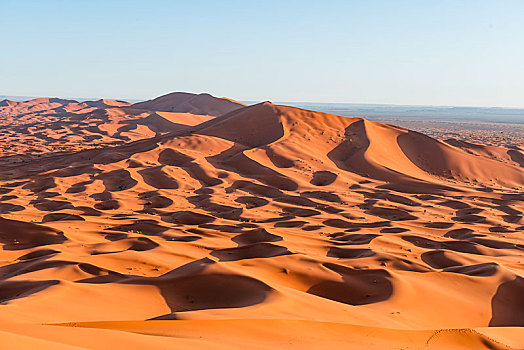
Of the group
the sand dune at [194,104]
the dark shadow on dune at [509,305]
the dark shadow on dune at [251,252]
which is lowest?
the dark shadow on dune at [509,305]

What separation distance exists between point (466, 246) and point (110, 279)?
8390mm

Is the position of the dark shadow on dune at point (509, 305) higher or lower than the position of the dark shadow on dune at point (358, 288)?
lower

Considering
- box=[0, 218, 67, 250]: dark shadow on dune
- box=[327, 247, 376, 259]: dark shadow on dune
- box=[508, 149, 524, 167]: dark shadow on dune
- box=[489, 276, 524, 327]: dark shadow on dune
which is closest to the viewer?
box=[489, 276, 524, 327]: dark shadow on dune

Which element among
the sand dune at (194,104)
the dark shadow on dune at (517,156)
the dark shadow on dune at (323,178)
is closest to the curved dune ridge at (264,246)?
the dark shadow on dune at (323,178)

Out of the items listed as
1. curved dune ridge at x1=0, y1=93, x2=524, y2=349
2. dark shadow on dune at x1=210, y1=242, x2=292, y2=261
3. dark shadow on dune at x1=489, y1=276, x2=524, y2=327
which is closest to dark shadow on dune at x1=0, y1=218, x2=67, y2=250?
curved dune ridge at x1=0, y1=93, x2=524, y2=349

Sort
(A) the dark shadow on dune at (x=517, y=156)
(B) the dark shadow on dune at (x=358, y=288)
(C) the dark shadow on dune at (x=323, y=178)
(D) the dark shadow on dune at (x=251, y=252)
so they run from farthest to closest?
(A) the dark shadow on dune at (x=517, y=156), (C) the dark shadow on dune at (x=323, y=178), (D) the dark shadow on dune at (x=251, y=252), (B) the dark shadow on dune at (x=358, y=288)

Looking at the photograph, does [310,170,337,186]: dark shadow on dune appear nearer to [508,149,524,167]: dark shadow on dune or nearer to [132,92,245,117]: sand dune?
[508,149,524,167]: dark shadow on dune

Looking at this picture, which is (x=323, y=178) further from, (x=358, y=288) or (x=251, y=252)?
(x=358, y=288)

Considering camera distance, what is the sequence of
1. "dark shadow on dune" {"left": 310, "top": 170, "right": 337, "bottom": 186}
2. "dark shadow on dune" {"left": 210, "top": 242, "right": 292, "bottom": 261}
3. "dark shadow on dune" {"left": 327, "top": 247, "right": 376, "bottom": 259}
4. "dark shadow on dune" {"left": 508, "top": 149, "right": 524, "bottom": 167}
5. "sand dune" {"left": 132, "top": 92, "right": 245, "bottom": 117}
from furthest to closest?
"sand dune" {"left": 132, "top": 92, "right": 245, "bottom": 117}
"dark shadow on dune" {"left": 508, "top": 149, "right": 524, "bottom": 167}
"dark shadow on dune" {"left": 310, "top": 170, "right": 337, "bottom": 186}
"dark shadow on dune" {"left": 327, "top": 247, "right": 376, "bottom": 259}
"dark shadow on dune" {"left": 210, "top": 242, "right": 292, "bottom": 261}

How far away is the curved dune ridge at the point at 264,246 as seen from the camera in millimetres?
5426

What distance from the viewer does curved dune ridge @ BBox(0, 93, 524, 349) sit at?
17.8ft

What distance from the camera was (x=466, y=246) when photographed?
11516 mm

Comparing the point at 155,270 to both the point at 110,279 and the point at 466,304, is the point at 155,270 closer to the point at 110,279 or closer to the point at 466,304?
the point at 110,279

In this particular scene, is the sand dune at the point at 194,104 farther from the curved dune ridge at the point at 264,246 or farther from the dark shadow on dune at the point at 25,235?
the dark shadow on dune at the point at 25,235
